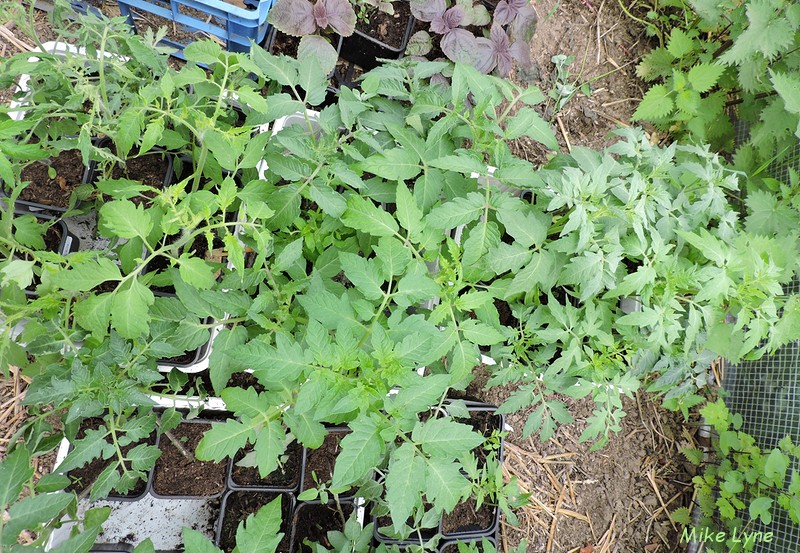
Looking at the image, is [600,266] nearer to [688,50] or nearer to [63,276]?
[63,276]

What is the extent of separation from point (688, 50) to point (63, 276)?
2.94 metres

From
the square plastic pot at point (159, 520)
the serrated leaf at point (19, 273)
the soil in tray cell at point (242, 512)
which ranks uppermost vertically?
the serrated leaf at point (19, 273)

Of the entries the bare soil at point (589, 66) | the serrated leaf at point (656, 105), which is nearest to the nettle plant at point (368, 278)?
the serrated leaf at point (656, 105)

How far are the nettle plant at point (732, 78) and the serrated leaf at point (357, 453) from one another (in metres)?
1.93

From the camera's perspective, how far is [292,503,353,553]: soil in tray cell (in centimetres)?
189

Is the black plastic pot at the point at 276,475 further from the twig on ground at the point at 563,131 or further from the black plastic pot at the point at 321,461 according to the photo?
the twig on ground at the point at 563,131

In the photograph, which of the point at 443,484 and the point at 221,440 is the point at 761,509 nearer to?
the point at 443,484

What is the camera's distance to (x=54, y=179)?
5.88 ft

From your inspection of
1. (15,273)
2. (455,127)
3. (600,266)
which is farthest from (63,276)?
(600,266)

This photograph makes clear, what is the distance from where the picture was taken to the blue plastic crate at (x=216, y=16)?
174 centimetres

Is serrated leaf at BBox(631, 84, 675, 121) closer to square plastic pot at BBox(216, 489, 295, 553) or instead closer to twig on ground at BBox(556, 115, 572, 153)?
twig on ground at BBox(556, 115, 572, 153)

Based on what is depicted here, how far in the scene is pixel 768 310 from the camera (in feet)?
5.05

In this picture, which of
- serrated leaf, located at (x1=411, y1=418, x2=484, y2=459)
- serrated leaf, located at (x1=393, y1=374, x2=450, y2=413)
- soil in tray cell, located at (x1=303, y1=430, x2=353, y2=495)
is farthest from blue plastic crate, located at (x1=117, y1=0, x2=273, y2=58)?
soil in tray cell, located at (x1=303, y1=430, x2=353, y2=495)

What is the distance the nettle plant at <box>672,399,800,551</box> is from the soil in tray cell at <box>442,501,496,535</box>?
45.8 inches
